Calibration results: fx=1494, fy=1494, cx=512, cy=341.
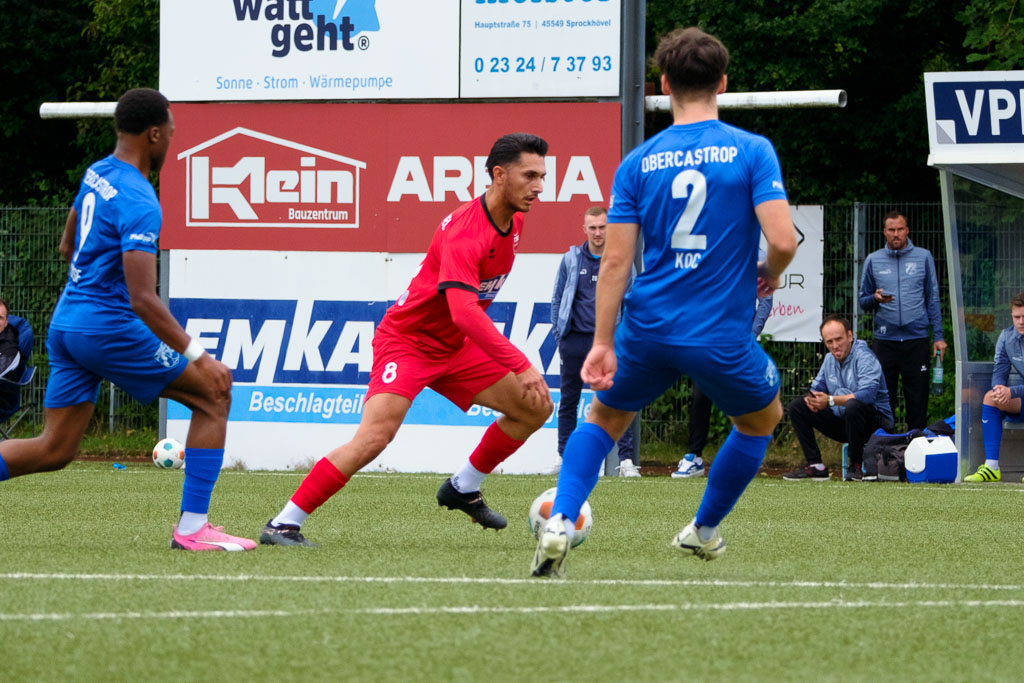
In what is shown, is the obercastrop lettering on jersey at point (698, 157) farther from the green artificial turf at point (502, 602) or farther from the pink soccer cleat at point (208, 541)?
the pink soccer cleat at point (208, 541)

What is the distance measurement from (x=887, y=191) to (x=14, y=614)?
15.5 meters

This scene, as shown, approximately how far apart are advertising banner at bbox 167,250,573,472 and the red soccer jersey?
610 centimetres

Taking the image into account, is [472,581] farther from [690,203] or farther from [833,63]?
[833,63]

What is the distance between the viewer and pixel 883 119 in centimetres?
1848

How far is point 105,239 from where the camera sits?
612 centimetres

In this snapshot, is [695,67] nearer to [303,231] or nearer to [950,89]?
[950,89]

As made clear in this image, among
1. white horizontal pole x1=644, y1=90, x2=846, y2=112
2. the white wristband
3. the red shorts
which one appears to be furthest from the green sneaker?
the white wristband

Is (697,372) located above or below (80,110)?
below

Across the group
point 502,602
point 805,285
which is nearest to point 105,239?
point 502,602

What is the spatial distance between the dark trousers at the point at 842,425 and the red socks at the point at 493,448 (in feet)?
18.6

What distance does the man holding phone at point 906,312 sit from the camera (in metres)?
12.8

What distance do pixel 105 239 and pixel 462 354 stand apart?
72.1 inches

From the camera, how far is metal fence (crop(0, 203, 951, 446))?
15.2 m

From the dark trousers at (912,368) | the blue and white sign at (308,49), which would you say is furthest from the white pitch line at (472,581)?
the blue and white sign at (308,49)
